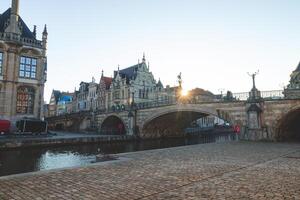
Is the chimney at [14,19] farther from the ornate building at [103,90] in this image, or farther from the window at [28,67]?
the ornate building at [103,90]

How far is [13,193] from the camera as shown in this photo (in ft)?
20.9

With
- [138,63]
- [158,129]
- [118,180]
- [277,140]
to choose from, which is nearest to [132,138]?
[158,129]

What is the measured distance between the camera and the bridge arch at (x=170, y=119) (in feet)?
115

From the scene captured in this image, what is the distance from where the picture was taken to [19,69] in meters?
37.0

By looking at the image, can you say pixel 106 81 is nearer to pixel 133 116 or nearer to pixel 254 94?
pixel 133 116

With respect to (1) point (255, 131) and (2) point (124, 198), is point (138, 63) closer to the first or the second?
(1) point (255, 131)

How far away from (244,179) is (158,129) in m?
39.7

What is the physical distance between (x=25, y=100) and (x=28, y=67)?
195 inches

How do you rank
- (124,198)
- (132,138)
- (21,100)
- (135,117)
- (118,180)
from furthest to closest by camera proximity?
(135,117)
(132,138)
(21,100)
(118,180)
(124,198)

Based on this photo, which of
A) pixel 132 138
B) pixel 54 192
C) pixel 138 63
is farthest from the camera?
pixel 138 63

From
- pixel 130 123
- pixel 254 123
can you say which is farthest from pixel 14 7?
pixel 254 123

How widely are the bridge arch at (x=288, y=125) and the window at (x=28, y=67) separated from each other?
3381 cm

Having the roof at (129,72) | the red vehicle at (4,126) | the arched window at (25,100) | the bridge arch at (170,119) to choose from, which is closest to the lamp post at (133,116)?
the bridge arch at (170,119)

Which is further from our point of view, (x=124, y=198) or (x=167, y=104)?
(x=167, y=104)
